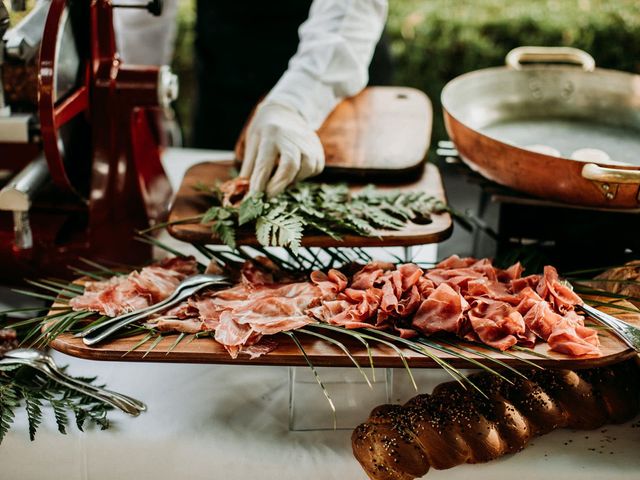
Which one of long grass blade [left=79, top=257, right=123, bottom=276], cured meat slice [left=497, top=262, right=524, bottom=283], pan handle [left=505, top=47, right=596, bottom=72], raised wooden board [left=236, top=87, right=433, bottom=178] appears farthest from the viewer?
pan handle [left=505, top=47, right=596, bottom=72]

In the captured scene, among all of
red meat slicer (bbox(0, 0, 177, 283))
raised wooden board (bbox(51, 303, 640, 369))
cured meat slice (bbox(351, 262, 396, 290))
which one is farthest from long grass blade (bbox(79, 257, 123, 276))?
cured meat slice (bbox(351, 262, 396, 290))

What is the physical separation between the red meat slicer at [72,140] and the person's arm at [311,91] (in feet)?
0.83

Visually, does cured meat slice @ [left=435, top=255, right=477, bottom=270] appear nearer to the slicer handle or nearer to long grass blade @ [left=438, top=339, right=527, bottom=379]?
long grass blade @ [left=438, top=339, right=527, bottom=379]

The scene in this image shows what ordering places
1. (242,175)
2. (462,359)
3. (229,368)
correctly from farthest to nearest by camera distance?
(242,175)
(229,368)
(462,359)

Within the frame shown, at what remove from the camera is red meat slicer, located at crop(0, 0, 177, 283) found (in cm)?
144

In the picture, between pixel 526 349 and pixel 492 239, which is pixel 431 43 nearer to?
pixel 492 239

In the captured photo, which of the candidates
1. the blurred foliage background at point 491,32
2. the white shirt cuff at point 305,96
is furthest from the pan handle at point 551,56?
the blurred foliage background at point 491,32

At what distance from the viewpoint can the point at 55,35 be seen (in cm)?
139

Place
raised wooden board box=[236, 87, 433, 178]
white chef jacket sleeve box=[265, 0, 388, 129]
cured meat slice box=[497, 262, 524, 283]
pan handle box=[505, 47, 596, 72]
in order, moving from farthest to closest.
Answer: pan handle box=[505, 47, 596, 72], white chef jacket sleeve box=[265, 0, 388, 129], raised wooden board box=[236, 87, 433, 178], cured meat slice box=[497, 262, 524, 283]

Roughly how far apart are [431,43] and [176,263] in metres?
→ 3.17

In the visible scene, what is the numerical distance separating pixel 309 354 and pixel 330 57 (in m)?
0.96

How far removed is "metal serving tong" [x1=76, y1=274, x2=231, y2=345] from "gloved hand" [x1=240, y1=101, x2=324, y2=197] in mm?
239

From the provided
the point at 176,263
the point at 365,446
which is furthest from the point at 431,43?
the point at 365,446

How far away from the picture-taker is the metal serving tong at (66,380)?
1.33 meters
